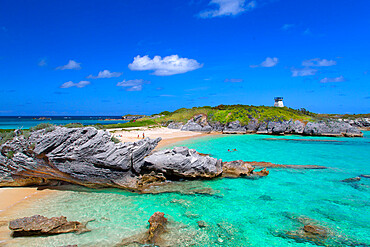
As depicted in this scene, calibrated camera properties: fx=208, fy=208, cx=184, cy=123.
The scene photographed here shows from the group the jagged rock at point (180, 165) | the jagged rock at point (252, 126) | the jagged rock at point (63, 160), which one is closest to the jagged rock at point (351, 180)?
the jagged rock at point (180, 165)

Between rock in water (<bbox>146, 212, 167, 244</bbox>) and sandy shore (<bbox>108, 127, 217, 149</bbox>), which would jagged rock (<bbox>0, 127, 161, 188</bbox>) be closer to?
rock in water (<bbox>146, 212, 167, 244</bbox>)

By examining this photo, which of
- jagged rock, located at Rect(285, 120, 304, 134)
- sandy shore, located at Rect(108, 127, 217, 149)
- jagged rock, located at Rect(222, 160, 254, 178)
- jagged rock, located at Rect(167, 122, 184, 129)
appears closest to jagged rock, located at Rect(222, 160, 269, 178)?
jagged rock, located at Rect(222, 160, 254, 178)

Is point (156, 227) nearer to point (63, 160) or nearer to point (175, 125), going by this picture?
point (63, 160)

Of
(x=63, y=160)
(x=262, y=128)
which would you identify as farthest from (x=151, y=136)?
(x=262, y=128)

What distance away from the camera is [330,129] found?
175ft

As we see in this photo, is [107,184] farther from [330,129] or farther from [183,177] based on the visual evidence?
[330,129]

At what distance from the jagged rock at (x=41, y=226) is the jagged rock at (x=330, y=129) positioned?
190 ft

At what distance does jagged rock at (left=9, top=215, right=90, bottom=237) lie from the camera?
28.9 ft

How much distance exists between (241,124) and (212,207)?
51.6m

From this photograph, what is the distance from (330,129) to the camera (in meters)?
53.3

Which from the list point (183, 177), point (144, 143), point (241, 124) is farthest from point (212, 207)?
point (241, 124)

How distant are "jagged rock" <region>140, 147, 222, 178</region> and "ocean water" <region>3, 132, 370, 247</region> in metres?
0.90

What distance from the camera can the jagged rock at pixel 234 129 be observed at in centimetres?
5959

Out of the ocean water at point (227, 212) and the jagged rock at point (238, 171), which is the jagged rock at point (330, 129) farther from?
the jagged rock at point (238, 171)
